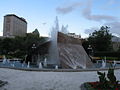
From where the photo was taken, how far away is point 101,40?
4347cm

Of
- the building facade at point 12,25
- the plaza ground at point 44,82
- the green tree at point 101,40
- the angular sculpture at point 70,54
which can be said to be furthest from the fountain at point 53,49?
the building facade at point 12,25

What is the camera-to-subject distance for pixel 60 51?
1723 centimetres

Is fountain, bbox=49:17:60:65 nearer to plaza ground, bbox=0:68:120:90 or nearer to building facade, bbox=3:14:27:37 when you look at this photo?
plaza ground, bbox=0:68:120:90

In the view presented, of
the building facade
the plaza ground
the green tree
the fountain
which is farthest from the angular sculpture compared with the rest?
the building facade

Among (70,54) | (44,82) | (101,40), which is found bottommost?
(44,82)

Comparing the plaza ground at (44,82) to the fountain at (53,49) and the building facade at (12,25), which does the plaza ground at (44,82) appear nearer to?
the fountain at (53,49)

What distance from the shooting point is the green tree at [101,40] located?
43438 mm

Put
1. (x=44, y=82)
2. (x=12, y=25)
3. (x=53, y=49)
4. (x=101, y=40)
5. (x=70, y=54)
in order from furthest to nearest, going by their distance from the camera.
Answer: (x=12, y=25), (x=101, y=40), (x=53, y=49), (x=70, y=54), (x=44, y=82)

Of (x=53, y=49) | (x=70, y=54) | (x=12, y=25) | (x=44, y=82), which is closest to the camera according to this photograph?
(x=44, y=82)

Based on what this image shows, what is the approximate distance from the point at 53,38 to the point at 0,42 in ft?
97.7

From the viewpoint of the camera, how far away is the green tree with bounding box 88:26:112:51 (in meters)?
43.4

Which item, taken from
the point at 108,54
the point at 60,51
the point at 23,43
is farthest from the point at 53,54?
the point at 23,43

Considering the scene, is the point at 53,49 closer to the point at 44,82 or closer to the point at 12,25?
the point at 44,82

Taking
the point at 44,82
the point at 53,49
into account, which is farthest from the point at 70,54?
the point at 44,82
